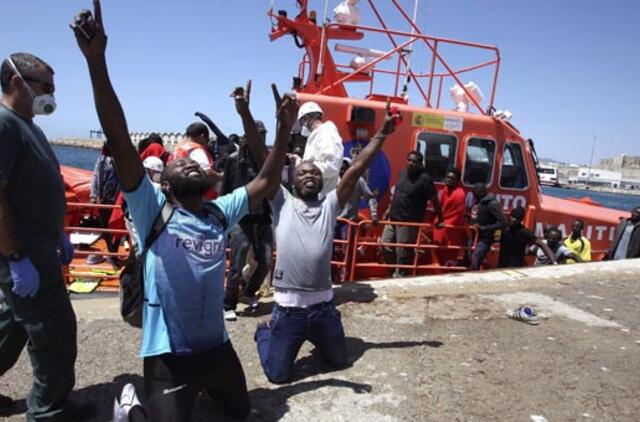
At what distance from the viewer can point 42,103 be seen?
2.51m

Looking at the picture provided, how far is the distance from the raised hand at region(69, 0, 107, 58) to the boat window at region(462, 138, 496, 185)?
5.77 metres

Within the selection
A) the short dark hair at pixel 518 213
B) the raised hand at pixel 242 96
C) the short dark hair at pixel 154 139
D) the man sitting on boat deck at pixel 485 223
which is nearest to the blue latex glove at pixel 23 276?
the raised hand at pixel 242 96

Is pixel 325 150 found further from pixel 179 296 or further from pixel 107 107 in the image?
pixel 107 107

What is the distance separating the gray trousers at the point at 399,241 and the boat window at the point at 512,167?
1.82 m

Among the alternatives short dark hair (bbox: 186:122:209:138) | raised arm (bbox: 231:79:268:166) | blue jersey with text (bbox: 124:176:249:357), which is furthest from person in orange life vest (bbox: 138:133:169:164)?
blue jersey with text (bbox: 124:176:249:357)

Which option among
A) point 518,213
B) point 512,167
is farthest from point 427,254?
point 512,167

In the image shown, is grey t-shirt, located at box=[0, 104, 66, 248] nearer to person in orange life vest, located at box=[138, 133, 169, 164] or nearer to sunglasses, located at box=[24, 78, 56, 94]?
sunglasses, located at box=[24, 78, 56, 94]

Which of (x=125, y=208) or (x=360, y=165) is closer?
(x=360, y=165)

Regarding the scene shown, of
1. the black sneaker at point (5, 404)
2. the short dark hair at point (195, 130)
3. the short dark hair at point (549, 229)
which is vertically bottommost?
the black sneaker at point (5, 404)

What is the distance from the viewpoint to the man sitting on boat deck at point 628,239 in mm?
7855

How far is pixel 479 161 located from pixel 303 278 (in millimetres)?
4481

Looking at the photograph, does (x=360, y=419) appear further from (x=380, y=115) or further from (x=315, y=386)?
(x=380, y=115)

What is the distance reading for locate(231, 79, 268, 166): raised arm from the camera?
9.50 feet

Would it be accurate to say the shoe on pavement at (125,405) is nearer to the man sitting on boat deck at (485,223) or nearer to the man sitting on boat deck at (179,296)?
the man sitting on boat deck at (179,296)
